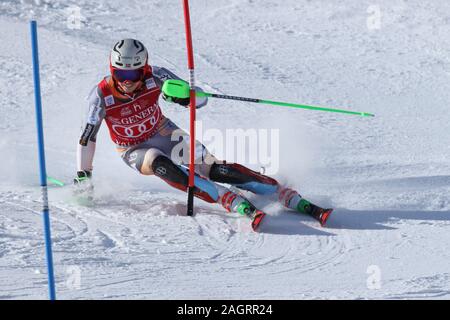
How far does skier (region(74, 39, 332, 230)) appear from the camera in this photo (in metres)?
6.85

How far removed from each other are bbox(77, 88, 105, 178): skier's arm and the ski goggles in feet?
0.70

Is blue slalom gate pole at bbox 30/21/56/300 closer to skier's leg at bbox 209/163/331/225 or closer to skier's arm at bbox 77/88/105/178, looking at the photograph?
skier's arm at bbox 77/88/105/178

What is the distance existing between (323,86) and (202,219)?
4.32 metres

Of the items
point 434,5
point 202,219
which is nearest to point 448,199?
point 202,219

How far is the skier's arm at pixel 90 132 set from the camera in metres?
6.96

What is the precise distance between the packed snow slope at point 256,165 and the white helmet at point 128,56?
1.17m

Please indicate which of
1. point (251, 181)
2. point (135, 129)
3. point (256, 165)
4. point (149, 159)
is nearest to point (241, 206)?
point (251, 181)

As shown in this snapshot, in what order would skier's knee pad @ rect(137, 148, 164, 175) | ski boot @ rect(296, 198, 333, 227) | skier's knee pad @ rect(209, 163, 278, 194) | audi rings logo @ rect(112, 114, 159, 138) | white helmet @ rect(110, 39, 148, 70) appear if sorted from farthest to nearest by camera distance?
audi rings logo @ rect(112, 114, 159, 138)
skier's knee pad @ rect(209, 163, 278, 194)
skier's knee pad @ rect(137, 148, 164, 175)
white helmet @ rect(110, 39, 148, 70)
ski boot @ rect(296, 198, 333, 227)

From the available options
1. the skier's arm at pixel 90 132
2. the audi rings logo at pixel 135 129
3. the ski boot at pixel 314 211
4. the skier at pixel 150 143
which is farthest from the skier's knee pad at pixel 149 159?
the ski boot at pixel 314 211

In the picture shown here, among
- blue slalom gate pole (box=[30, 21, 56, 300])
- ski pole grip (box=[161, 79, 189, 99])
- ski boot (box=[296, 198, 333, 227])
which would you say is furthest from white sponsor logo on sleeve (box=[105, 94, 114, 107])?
blue slalom gate pole (box=[30, 21, 56, 300])

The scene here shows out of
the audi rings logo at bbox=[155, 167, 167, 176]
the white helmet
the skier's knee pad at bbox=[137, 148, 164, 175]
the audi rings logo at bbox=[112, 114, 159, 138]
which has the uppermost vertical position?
the white helmet

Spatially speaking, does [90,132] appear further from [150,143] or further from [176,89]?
[176,89]

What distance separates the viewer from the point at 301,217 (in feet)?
22.5

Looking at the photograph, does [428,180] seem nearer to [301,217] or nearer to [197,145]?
[301,217]
